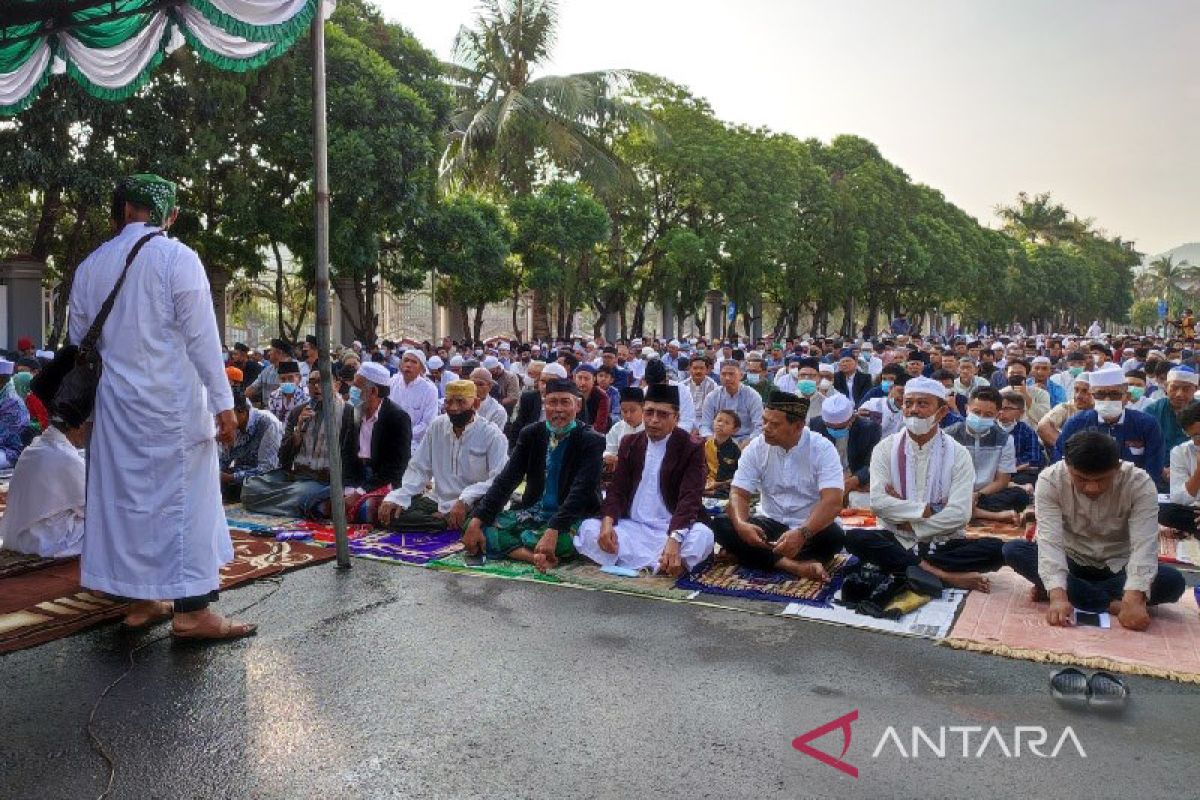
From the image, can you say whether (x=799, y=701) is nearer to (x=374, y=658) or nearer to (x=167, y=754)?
(x=374, y=658)

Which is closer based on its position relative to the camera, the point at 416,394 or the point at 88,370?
the point at 88,370

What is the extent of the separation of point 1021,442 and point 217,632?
6194mm

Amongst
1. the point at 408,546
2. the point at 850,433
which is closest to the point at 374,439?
the point at 408,546

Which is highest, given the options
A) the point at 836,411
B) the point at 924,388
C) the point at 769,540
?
the point at 924,388

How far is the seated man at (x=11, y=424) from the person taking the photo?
27.1 feet

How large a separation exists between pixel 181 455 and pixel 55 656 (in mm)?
938

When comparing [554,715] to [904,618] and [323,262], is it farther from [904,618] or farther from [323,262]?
→ [323,262]

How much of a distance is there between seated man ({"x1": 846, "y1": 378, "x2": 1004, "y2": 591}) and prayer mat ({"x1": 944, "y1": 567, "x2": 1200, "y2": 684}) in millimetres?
275

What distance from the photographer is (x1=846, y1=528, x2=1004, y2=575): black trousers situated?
16.5 ft

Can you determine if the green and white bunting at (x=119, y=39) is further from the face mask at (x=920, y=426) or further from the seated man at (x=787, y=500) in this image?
the face mask at (x=920, y=426)

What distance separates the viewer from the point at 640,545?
216 inches

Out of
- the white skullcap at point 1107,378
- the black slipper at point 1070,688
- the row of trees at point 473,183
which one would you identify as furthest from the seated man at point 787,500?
the row of trees at point 473,183

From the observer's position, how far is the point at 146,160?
13461mm

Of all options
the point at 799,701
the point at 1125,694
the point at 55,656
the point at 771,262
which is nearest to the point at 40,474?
the point at 55,656
